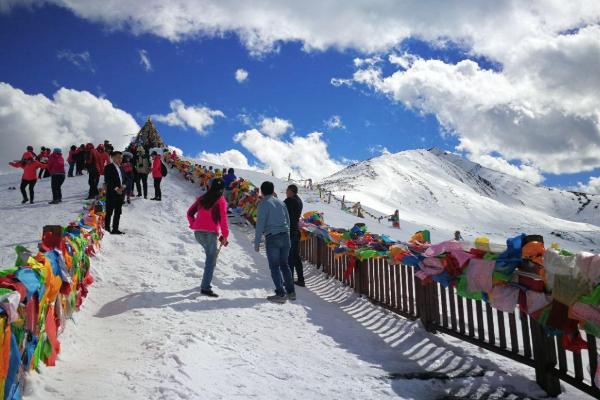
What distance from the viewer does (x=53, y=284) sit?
349 cm

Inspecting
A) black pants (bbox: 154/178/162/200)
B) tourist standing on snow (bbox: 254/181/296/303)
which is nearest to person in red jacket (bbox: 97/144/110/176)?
black pants (bbox: 154/178/162/200)

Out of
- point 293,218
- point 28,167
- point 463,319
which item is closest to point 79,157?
point 28,167

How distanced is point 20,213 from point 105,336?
8.30 metres

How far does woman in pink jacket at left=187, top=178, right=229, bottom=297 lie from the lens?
6.37 meters

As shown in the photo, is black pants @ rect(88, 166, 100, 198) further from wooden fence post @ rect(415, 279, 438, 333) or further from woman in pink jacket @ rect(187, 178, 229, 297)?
wooden fence post @ rect(415, 279, 438, 333)

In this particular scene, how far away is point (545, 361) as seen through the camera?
3898 mm

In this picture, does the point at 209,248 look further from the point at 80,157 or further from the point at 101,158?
the point at 80,157

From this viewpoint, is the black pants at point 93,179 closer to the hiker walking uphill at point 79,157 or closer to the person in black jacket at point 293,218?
the person in black jacket at point 293,218

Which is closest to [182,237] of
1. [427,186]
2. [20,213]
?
[20,213]

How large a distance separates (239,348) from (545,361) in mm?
2930

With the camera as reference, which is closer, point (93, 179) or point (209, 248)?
point (209, 248)

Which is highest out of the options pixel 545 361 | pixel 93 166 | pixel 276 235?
pixel 93 166

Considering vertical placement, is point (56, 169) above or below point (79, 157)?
below

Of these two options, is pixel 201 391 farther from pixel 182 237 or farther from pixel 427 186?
pixel 427 186
